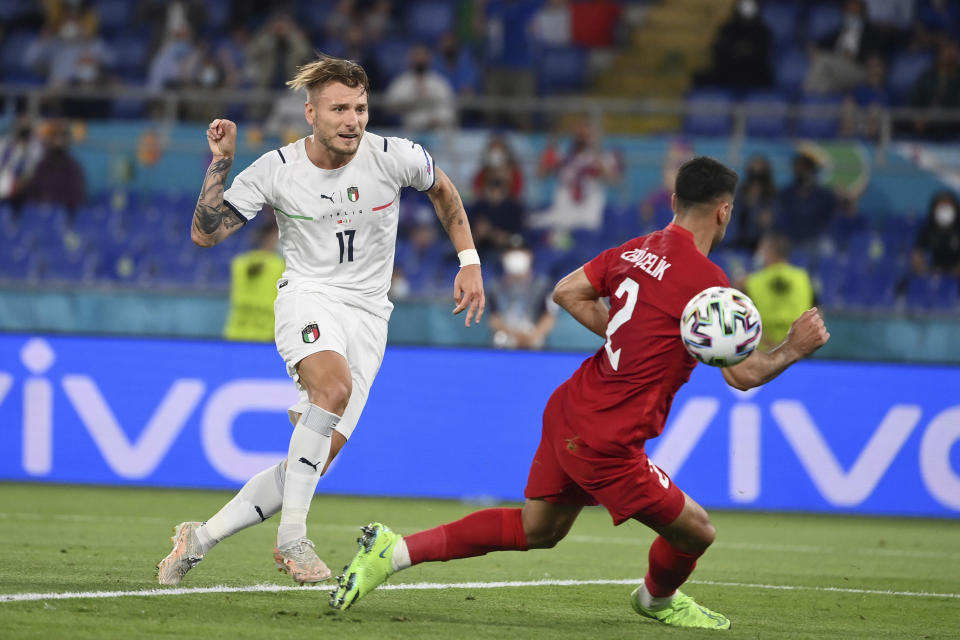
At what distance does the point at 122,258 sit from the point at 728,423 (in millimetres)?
7273

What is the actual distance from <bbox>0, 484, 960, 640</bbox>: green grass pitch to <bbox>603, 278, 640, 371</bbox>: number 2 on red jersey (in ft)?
3.25

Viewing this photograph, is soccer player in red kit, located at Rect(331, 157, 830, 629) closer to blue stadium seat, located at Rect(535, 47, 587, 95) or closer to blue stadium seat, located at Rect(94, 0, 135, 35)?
blue stadium seat, located at Rect(535, 47, 587, 95)

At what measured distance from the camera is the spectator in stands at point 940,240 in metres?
13.5

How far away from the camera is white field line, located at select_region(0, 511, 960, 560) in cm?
834

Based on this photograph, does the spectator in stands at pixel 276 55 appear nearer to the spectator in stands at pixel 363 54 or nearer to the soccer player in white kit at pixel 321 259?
the spectator in stands at pixel 363 54

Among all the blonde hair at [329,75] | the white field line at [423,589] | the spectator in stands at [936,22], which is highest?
the spectator in stands at [936,22]

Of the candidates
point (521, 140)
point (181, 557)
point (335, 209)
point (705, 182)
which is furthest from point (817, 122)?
point (181, 557)

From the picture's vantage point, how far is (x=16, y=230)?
15.0 metres

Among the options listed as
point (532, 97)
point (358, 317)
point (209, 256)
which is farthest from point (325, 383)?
point (532, 97)

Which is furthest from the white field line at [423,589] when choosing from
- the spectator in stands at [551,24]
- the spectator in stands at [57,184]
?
the spectator in stands at [551,24]

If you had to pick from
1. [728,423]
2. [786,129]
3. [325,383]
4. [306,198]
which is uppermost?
[786,129]

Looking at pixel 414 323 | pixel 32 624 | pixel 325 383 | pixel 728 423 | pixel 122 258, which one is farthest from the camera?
pixel 122 258

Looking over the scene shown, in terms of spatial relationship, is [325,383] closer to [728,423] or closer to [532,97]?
[728,423]

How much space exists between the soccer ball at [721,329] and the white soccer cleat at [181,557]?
7.19ft
